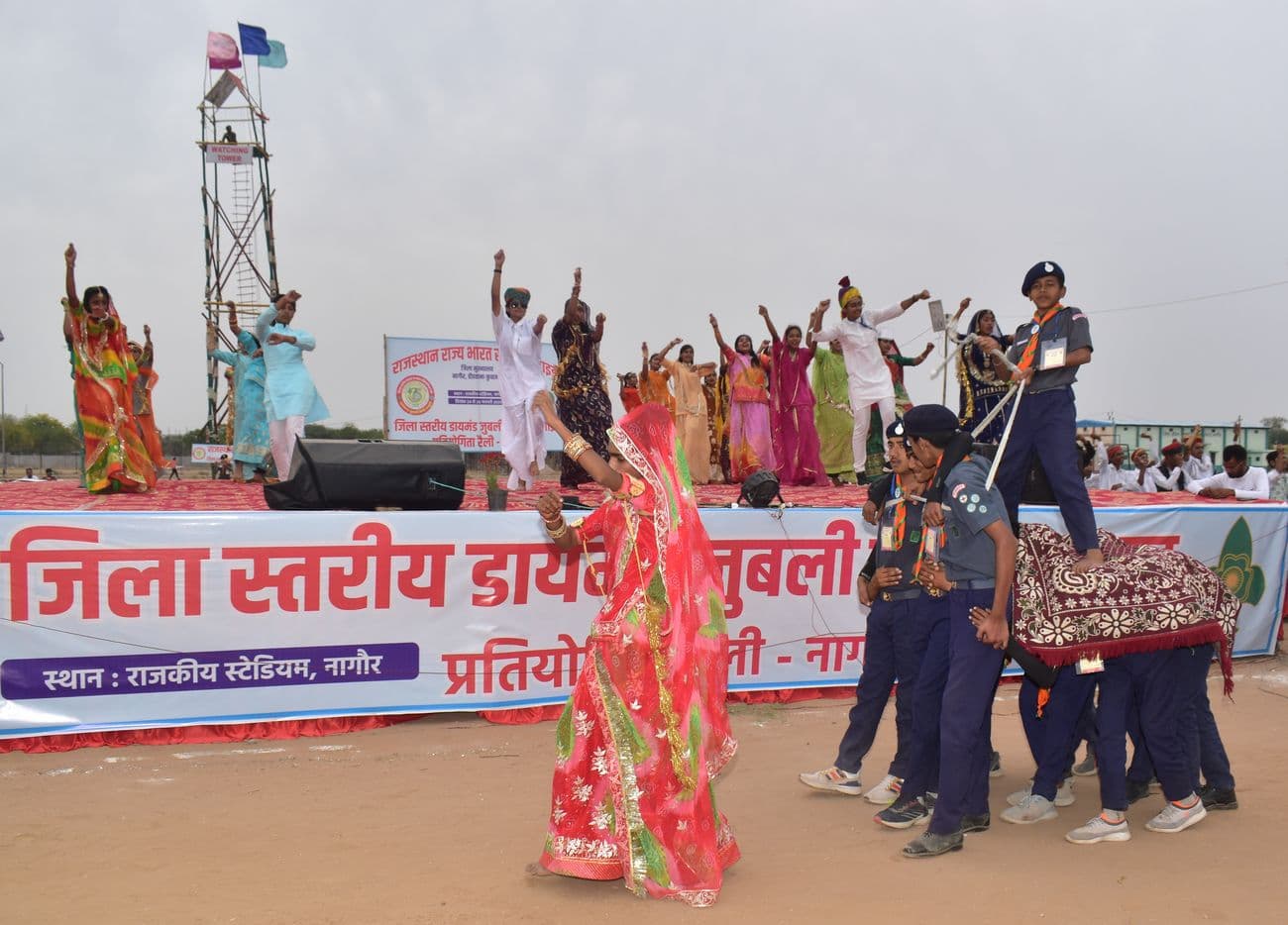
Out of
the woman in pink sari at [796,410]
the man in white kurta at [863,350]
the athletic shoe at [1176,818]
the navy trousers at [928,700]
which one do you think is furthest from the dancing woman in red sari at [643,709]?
the woman in pink sari at [796,410]

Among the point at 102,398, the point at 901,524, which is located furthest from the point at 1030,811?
the point at 102,398

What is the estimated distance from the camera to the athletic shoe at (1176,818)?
408 centimetres

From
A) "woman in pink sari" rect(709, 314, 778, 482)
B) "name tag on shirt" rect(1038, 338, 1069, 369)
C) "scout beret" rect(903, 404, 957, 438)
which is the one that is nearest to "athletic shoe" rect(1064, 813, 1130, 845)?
"scout beret" rect(903, 404, 957, 438)

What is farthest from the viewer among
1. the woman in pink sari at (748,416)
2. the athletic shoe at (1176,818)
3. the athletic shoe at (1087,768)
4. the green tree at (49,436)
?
the green tree at (49,436)

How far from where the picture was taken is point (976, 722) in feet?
12.0

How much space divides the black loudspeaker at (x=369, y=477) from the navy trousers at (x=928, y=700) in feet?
10.1

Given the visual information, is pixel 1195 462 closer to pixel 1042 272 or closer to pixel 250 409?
pixel 1042 272

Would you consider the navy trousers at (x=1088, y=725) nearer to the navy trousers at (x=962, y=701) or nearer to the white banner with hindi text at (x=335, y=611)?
the navy trousers at (x=962, y=701)

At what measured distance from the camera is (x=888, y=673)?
14.4 ft

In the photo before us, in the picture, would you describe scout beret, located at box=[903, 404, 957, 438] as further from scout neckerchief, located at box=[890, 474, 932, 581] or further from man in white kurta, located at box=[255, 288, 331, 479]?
man in white kurta, located at box=[255, 288, 331, 479]

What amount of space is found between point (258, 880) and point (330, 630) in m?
1.87

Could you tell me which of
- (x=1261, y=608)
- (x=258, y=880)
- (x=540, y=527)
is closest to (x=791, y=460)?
(x=1261, y=608)

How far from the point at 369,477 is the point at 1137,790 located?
14.0 ft

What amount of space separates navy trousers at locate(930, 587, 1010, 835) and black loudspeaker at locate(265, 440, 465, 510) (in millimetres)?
3301
